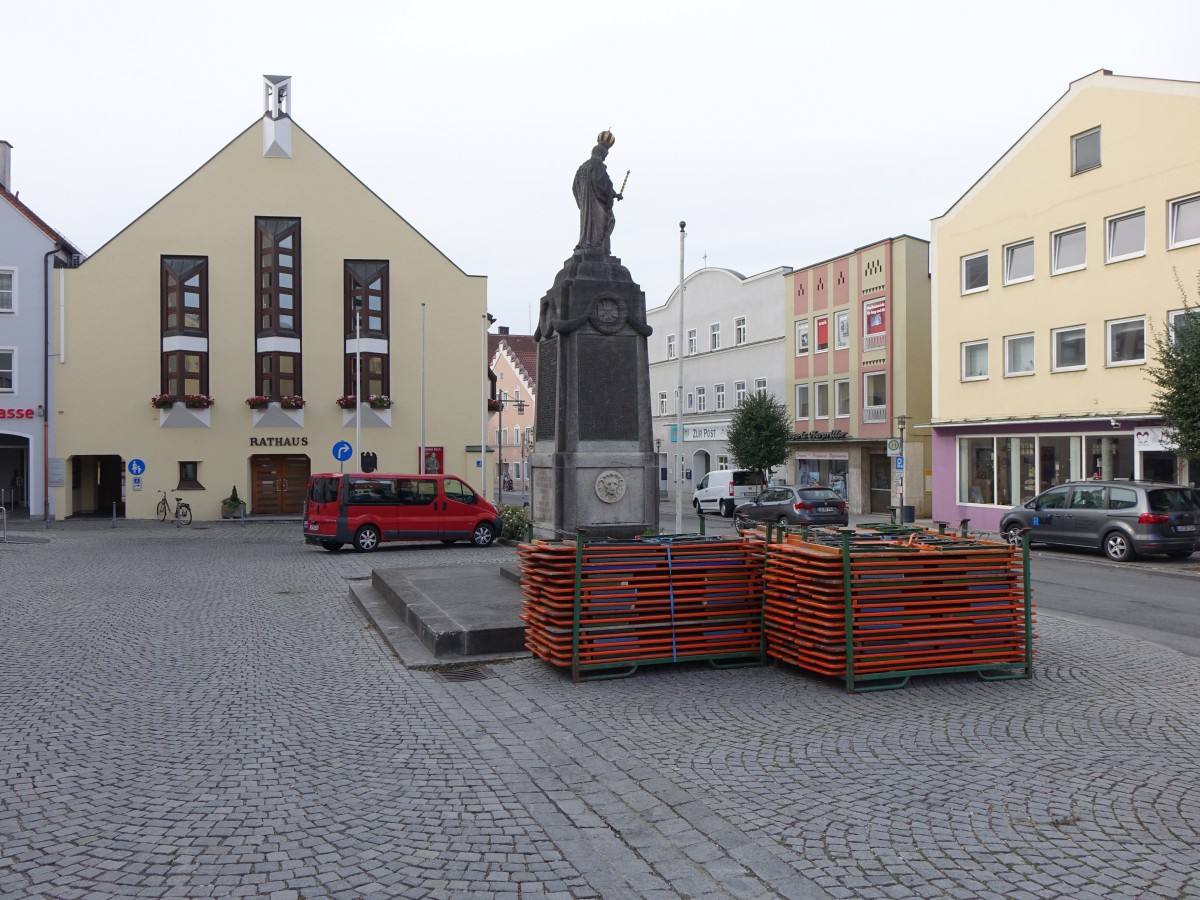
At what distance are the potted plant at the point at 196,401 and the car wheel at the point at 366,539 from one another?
14556 millimetres

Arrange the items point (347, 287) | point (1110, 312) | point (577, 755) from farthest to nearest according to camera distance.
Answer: point (347, 287)
point (1110, 312)
point (577, 755)

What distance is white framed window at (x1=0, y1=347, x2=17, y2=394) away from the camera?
32.7 metres

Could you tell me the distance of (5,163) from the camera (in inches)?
1443

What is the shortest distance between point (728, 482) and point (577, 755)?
1229 inches

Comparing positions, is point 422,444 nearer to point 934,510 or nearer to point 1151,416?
point 934,510

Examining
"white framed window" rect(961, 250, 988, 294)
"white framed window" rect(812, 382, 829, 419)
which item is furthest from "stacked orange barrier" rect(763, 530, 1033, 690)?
"white framed window" rect(812, 382, 829, 419)

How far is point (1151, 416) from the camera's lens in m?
23.6

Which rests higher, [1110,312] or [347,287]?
[347,287]

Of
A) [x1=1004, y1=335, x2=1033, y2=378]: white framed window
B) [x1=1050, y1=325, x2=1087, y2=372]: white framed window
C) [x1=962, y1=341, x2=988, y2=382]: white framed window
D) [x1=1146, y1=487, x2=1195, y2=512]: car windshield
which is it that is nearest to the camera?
[x1=1146, y1=487, x2=1195, y2=512]: car windshield

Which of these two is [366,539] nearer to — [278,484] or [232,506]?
[232,506]

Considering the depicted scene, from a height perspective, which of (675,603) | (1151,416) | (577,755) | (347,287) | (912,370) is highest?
(347,287)

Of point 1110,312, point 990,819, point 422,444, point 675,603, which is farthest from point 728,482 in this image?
point 990,819

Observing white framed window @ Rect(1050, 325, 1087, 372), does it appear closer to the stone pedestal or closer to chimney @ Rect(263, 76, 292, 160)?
the stone pedestal

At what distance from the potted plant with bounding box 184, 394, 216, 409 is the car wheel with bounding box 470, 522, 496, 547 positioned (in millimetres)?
15464
